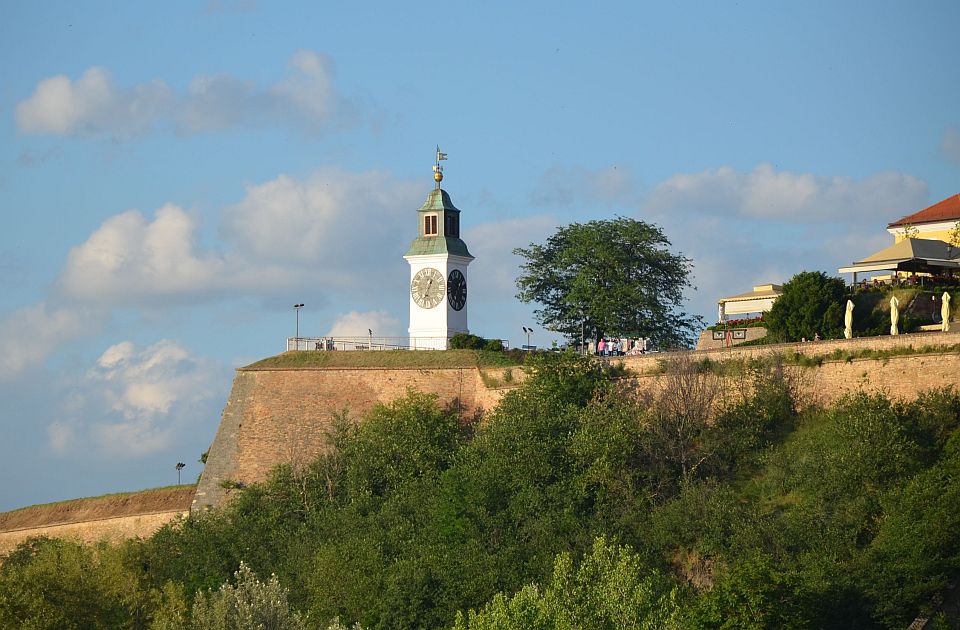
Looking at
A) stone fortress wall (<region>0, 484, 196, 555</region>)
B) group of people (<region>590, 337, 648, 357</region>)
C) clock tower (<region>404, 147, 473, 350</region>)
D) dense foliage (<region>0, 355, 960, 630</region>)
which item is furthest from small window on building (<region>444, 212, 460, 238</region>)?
stone fortress wall (<region>0, 484, 196, 555</region>)

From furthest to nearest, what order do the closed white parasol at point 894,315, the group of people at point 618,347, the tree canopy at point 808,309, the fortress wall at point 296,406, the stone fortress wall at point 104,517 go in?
the stone fortress wall at point 104,517, the group of people at point 618,347, the fortress wall at point 296,406, the tree canopy at point 808,309, the closed white parasol at point 894,315

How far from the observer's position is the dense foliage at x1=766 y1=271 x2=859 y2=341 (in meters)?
52.4

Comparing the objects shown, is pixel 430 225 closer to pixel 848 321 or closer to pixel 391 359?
pixel 391 359

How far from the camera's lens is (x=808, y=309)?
173 feet

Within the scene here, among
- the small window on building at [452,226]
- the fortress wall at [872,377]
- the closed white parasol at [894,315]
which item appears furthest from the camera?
the small window on building at [452,226]

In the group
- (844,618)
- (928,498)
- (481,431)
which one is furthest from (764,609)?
(481,431)

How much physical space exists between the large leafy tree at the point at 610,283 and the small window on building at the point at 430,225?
3788 mm

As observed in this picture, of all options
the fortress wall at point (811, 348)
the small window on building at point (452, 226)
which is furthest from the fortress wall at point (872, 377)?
the small window on building at point (452, 226)

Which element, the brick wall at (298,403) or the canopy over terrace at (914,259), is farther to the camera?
the brick wall at (298,403)

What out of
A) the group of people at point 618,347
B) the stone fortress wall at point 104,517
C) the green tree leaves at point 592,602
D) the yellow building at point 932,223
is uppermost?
the yellow building at point 932,223

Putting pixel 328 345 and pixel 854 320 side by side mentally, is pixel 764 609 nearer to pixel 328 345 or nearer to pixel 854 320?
pixel 854 320

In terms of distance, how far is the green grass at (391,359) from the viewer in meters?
57.2

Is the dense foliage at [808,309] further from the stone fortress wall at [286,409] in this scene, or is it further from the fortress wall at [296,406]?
the fortress wall at [296,406]

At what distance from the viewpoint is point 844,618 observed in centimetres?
3919
